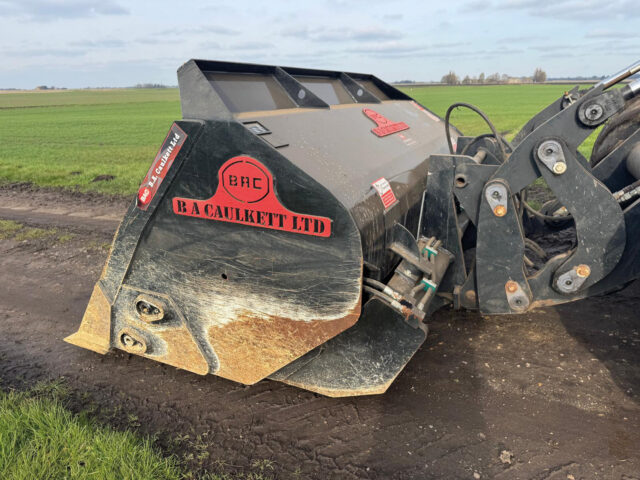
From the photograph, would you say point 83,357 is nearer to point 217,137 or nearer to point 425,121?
point 217,137

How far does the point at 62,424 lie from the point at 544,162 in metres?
2.97

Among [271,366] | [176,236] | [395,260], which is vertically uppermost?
[176,236]

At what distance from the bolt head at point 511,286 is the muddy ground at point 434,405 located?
70 cm

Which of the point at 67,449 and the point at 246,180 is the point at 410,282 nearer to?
the point at 246,180

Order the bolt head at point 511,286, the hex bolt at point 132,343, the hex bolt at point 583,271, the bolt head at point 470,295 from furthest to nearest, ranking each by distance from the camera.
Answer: the hex bolt at point 132,343
the bolt head at point 470,295
the bolt head at point 511,286
the hex bolt at point 583,271

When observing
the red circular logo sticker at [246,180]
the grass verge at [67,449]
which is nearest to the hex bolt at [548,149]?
the red circular logo sticker at [246,180]

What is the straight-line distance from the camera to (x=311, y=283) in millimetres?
2527

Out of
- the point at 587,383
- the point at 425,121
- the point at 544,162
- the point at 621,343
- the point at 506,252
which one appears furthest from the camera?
the point at 425,121

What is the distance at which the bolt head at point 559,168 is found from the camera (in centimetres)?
240

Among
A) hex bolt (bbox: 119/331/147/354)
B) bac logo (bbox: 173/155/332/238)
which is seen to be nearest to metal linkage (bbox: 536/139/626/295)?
bac logo (bbox: 173/155/332/238)

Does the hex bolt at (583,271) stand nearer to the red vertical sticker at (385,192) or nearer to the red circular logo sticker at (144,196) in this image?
the red vertical sticker at (385,192)

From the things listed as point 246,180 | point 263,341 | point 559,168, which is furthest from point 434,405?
point 246,180

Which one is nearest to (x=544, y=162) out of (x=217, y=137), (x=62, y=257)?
(x=217, y=137)

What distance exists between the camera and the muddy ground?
246cm
